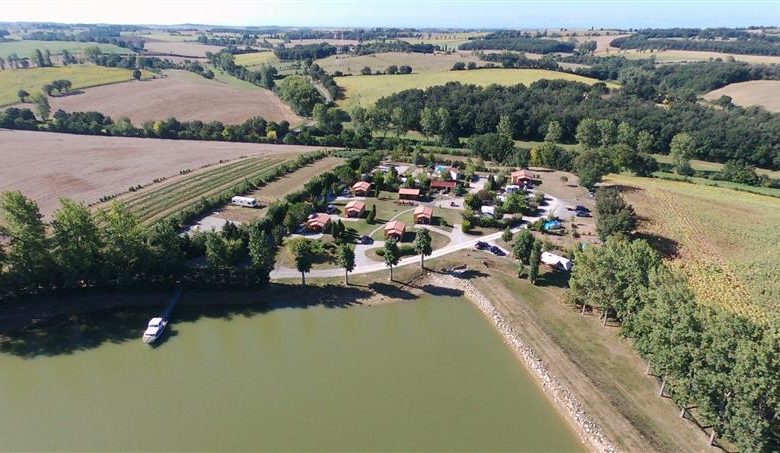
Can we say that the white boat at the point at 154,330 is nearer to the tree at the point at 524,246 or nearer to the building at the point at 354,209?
the building at the point at 354,209

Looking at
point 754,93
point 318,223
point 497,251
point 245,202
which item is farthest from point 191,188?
point 754,93

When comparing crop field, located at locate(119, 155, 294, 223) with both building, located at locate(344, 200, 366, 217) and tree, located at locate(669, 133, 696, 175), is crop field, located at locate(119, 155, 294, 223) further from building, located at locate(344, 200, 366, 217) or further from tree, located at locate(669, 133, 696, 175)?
tree, located at locate(669, 133, 696, 175)

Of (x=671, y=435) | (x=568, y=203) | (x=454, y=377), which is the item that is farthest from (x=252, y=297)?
(x=568, y=203)

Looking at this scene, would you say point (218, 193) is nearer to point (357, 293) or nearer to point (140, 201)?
point (140, 201)

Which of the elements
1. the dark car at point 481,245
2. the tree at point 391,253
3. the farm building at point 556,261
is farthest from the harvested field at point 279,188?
the farm building at point 556,261

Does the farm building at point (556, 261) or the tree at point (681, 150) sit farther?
the tree at point (681, 150)

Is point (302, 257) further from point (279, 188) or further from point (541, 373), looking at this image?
point (279, 188)
